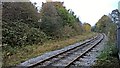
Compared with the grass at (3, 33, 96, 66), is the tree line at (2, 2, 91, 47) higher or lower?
higher

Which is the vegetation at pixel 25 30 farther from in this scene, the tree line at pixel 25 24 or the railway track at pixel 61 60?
the railway track at pixel 61 60

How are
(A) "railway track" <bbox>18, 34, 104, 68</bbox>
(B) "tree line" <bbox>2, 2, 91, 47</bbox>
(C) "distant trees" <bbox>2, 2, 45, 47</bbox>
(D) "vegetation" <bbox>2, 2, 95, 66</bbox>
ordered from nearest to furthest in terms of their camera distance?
(A) "railway track" <bbox>18, 34, 104, 68</bbox> → (D) "vegetation" <bbox>2, 2, 95, 66</bbox> → (C) "distant trees" <bbox>2, 2, 45, 47</bbox> → (B) "tree line" <bbox>2, 2, 91, 47</bbox>

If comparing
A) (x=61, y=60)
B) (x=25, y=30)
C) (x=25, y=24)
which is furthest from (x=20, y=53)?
(x=25, y=24)

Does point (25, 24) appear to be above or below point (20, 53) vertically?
above

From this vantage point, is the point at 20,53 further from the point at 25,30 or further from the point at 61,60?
the point at 25,30

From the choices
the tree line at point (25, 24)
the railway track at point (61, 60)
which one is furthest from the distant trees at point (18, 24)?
the railway track at point (61, 60)

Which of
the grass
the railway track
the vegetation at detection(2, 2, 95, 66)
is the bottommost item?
the railway track

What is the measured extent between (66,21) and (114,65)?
3856cm

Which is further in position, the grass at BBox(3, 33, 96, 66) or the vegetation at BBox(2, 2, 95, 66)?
the vegetation at BBox(2, 2, 95, 66)

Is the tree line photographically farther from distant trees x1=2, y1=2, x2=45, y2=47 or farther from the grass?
the grass

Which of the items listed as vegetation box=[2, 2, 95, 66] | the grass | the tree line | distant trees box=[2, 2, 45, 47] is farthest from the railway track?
the tree line

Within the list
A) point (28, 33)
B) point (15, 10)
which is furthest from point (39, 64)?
point (15, 10)

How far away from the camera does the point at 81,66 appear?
440 inches

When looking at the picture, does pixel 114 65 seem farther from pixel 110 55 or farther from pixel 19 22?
pixel 19 22
